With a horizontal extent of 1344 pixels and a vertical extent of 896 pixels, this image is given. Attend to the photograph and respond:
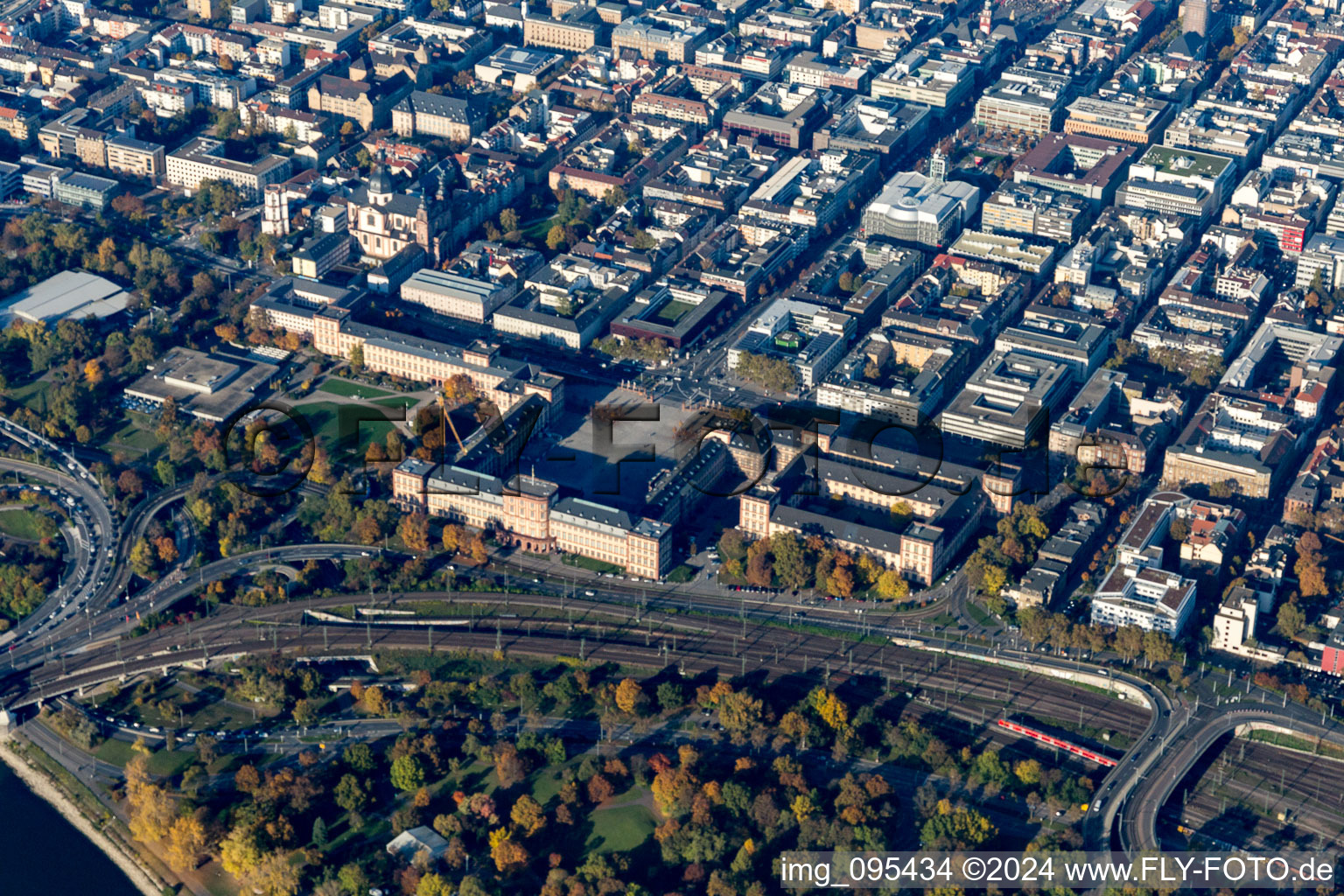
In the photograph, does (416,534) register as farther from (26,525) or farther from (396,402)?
(26,525)

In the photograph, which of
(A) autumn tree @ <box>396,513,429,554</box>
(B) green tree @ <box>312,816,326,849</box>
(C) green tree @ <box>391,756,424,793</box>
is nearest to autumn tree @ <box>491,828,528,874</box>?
(C) green tree @ <box>391,756,424,793</box>

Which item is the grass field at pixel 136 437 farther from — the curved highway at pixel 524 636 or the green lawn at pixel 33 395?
the curved highway at pixel 524 636

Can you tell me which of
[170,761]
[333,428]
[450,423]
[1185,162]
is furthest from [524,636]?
[1185,162]

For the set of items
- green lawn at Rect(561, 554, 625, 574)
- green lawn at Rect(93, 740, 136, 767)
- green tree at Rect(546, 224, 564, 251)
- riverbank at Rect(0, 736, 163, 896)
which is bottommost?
riverbank at Rect(0, 736, 163, 896)

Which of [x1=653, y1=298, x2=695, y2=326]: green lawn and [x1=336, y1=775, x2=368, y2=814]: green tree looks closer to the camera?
[x1=336, y1=775, x2=368, y2=814]: green tree

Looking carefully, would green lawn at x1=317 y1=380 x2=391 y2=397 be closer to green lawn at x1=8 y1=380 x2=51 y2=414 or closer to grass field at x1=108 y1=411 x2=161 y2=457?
grass field at x1=108 y1=411 x2=161 y2=457

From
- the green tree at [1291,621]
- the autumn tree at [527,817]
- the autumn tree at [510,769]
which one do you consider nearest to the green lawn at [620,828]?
the autumn tree at [527,817]

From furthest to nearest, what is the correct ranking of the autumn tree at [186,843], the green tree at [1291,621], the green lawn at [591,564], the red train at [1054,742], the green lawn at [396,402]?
the green lawn at [396,402] < the green lawn at [591,564] < the green tree at [1291,621] < the red train at [1054,742] < the autumn tree at [186,843]
